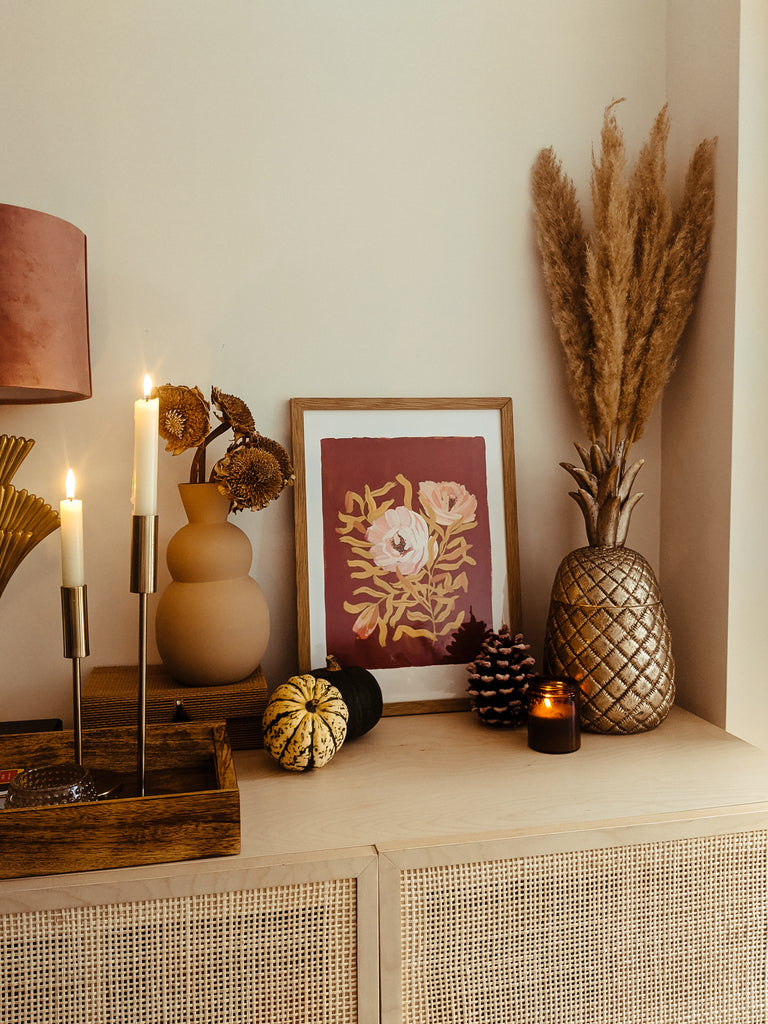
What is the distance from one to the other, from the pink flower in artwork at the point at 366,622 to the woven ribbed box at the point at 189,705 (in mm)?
180

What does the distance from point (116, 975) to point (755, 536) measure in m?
1.03

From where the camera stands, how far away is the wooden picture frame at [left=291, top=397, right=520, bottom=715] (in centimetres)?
122

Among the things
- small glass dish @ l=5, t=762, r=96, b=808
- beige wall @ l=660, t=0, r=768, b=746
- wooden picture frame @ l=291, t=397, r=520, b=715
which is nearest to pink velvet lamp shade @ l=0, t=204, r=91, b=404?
wooden picture frame @ l=291, t=397, r=520, b=715

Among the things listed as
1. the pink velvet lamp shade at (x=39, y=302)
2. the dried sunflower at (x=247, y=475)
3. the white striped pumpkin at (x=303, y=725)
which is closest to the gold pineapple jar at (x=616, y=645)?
the white striped pumpkin at (x=303, y=725)

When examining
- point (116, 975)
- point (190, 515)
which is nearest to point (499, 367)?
point (190, 515)

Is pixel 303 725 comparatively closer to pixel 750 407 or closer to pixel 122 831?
pixel 122 831

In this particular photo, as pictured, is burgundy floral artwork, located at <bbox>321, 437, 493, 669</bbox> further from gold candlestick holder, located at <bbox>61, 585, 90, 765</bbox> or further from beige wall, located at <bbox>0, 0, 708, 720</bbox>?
gold candlestick holder, located at <bbox>61, 585, 90, 765</bbox>

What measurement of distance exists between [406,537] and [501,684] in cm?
27

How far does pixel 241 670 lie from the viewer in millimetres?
1114

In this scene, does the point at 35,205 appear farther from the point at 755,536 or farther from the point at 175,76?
the point at 755,536

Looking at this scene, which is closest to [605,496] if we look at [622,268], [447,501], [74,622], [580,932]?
[447,501]

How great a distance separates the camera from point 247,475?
3.55ft

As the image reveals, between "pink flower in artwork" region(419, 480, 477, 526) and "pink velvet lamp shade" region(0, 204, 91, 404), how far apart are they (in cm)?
55

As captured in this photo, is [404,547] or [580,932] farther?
[404,547]
